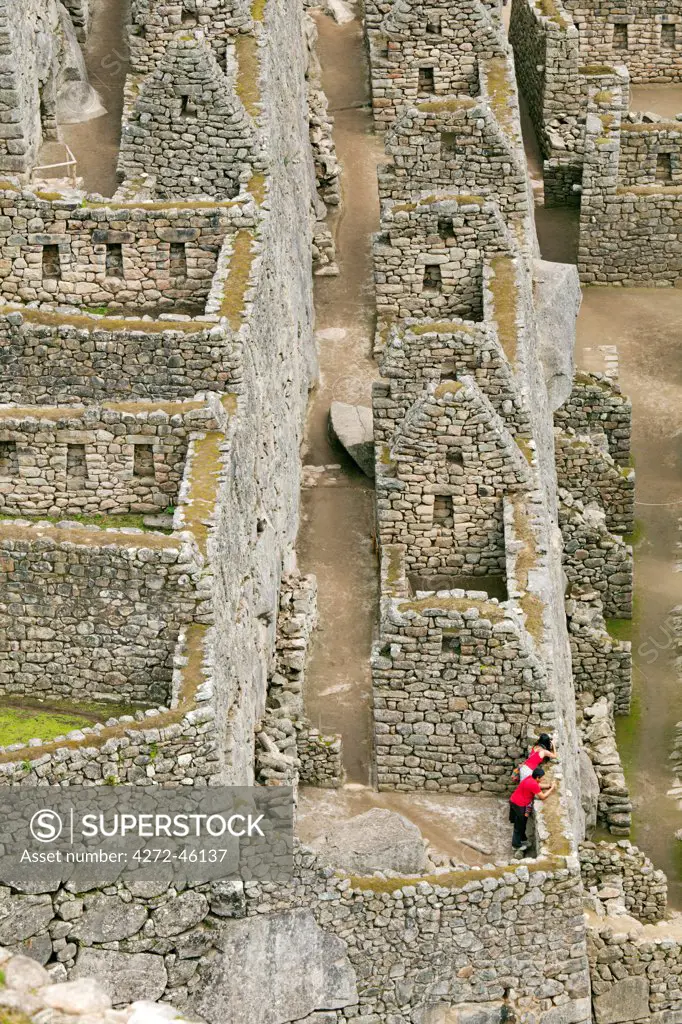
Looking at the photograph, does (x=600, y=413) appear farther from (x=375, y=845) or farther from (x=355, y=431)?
(x=375, y=845)

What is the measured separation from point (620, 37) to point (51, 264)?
80.6 ft

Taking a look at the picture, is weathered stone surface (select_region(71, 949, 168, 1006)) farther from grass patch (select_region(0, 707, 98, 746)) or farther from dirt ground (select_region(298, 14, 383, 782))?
dirt ground (select_region(298, 14, 383, 782))

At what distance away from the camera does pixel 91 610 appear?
150ft

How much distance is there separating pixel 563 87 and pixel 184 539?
28.5m

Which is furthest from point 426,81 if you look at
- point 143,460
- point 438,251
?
point 143,460

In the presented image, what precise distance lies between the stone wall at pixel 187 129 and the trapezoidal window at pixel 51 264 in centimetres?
326

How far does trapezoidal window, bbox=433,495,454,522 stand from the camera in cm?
5128

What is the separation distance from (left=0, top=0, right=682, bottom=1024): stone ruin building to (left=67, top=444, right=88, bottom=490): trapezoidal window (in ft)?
0.21

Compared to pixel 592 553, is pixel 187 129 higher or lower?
higher

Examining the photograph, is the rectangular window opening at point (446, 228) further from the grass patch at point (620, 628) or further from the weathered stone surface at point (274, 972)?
the weathered stone surface at point (274, 972)

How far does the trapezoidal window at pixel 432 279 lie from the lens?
2242 inches

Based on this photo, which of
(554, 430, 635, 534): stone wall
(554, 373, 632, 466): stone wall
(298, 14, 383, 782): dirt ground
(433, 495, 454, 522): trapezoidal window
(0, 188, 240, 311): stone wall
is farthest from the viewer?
(554, 373, 632, 466): stone wall

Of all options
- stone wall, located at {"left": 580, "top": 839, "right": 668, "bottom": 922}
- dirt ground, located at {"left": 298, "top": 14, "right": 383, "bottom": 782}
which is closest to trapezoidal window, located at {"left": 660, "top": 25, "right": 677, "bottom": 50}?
dirt ground, located at {"left": 298, "top": 14, "right": 383, "bottom": 782}

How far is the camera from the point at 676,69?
7531 cm
